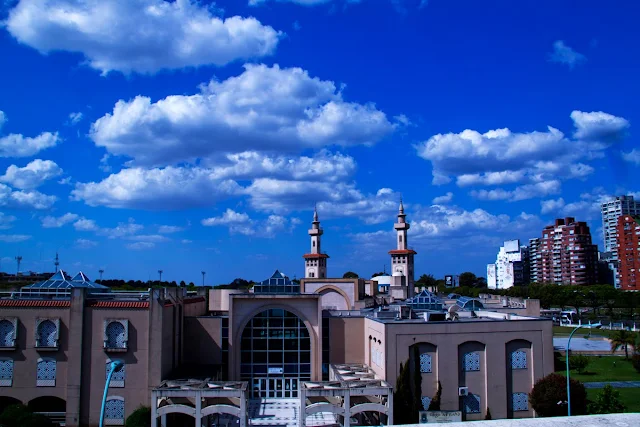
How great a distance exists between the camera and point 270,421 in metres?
34.5

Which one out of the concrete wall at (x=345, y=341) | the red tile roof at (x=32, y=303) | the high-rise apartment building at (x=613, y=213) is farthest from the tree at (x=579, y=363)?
the high-rise apartment building at (x=613, y=213)

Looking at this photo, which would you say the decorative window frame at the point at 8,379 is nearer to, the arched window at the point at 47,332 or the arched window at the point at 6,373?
the arched window at the point at 6,373

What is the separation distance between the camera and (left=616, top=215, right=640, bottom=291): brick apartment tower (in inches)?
5118

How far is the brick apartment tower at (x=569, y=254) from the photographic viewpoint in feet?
492

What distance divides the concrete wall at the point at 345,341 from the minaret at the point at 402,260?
38.2 meters

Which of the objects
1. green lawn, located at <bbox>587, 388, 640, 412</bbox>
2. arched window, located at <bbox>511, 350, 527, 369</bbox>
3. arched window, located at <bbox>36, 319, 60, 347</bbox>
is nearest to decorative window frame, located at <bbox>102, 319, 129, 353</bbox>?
arched window, located at <bbox>36, 319, 60, 347</bbox>

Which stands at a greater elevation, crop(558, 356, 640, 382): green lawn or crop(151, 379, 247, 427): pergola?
crop(151, 379, 247, 427): pergola

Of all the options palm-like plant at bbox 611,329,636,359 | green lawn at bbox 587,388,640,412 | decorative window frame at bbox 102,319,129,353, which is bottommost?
green lawn at bbox 587,388,640,412

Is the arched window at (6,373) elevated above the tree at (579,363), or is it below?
above

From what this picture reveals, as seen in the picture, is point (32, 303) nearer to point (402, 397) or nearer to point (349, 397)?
point (349, 397)

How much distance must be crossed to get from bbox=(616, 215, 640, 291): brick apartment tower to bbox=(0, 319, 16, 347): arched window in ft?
438

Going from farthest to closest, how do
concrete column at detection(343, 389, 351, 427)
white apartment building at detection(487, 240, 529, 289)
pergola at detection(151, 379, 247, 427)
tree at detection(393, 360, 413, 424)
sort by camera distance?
1. white apartment building at detection(487, 240, 529, 289)
2. tree at detection(393, 360, 413, 424)
3. concrete column at detection(343, 389, 351, 427)
4. pergola at detection(151, 379, 247, 427)

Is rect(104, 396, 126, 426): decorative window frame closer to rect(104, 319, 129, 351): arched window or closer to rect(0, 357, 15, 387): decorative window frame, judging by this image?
rect(104, 319, 129, 351): arched window

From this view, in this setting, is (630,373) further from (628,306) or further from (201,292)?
(628,306)
